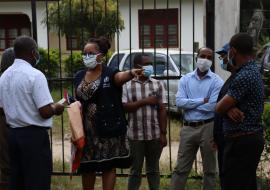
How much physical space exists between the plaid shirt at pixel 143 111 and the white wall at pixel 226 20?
119 cm

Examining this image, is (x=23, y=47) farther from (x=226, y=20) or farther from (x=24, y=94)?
(x=226, y=20)

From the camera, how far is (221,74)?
6.74 metres

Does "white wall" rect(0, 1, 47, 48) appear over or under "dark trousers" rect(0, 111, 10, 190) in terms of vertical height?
over

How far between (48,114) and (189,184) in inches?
106

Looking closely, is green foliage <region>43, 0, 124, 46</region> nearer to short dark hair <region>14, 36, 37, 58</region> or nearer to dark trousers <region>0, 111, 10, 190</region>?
dark trousers <region>0, 111, 10, 190</region>

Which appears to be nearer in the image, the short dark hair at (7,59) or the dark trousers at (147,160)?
the short dark hair at (7,59)

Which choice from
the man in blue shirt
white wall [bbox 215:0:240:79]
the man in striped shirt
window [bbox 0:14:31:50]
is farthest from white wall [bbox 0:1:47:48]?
the man in blue shirt

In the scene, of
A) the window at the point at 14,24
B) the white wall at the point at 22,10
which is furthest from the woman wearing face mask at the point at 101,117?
the window at the point at 14,24

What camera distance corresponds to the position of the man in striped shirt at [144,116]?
591cm

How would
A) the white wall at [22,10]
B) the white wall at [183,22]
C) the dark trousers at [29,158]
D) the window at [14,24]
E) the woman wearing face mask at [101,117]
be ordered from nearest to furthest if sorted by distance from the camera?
the dark trousers at [29,158], the woman wearing face mask at [101,117], the white wall at [183,22], the white wall at [22,10], the window at [14,24]

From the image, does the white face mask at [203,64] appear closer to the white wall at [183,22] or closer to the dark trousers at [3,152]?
the dark trousers at [3,152]

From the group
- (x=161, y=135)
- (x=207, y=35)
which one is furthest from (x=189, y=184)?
(x=207, y=35)

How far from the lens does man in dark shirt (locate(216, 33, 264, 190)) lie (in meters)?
4.62

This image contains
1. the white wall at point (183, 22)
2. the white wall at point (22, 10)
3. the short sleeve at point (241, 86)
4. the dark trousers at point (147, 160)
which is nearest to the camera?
the short sleeve at point (241, 86)
